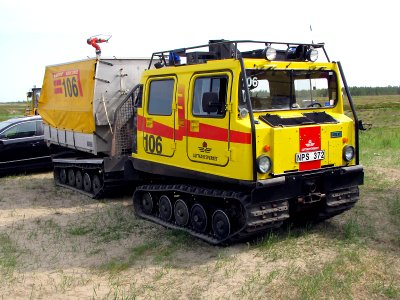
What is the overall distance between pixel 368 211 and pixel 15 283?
5.83 m

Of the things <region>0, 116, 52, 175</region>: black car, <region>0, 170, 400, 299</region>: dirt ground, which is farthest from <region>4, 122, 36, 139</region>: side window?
<region>0, 170, 400, 299</region>: dirt ground

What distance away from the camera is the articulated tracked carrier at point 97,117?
1069 centimetres

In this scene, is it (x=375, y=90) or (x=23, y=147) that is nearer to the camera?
(x=23, y=147)

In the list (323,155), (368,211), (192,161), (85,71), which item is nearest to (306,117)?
(323,155)

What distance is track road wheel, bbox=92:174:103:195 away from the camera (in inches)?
441

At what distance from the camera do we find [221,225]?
7.32 metres

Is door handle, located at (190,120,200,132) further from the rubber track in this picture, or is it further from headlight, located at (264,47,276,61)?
headlight, located at (264,47,276,61)

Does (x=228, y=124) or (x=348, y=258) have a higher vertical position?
(x=228, y=124)

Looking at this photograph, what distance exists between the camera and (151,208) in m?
9.10

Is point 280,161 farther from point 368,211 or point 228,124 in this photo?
point 368,211

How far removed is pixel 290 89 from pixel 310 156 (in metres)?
1.15

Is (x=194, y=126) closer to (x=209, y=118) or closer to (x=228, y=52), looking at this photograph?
(x=209, y=118)

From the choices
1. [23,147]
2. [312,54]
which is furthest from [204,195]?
[23,147]

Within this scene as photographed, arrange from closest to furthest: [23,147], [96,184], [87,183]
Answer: [96,184], [87,183], [23,147]
